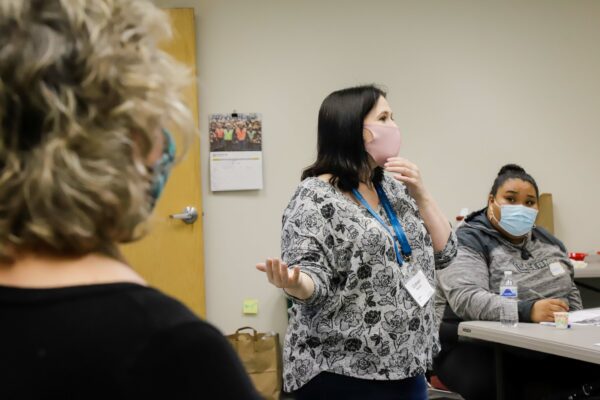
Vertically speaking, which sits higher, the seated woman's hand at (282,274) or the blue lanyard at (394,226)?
the blue lanyard at (394,226)

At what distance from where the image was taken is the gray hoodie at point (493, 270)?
259 centimetres

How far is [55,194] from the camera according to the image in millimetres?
559

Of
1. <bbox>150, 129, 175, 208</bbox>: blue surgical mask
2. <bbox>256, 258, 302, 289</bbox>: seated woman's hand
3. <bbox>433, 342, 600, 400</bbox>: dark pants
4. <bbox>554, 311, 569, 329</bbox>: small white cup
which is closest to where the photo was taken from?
<bbox>150, 129, 175, 208</bbox>: blue surgical mask

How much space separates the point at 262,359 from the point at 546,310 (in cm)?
180

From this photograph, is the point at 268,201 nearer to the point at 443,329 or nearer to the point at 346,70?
the point at 346,70

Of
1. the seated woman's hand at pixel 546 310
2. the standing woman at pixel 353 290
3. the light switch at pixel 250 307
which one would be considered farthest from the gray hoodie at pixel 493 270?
the light switch at pixel 250 307

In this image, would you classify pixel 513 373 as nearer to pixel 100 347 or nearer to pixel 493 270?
pixel 493 270

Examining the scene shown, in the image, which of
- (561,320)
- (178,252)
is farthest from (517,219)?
(178,252)

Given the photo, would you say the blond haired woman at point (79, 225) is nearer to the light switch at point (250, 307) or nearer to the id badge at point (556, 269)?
the id badge at point (556, 269)

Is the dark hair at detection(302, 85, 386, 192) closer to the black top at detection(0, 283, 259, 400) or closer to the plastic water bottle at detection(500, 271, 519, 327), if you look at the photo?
the plastic water bottle at detection(500, 271, 519, 327)

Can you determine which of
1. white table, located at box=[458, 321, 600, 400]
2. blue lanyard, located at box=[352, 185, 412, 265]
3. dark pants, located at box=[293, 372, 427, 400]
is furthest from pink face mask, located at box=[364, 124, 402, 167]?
white table, located at box=[458, 321, 600, 400]

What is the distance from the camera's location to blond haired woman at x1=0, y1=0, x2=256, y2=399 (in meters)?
0.54

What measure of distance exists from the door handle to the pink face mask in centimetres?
209

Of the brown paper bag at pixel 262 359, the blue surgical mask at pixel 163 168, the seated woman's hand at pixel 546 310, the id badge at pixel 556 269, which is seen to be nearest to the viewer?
the blue surgical mask at pixel 163 168
